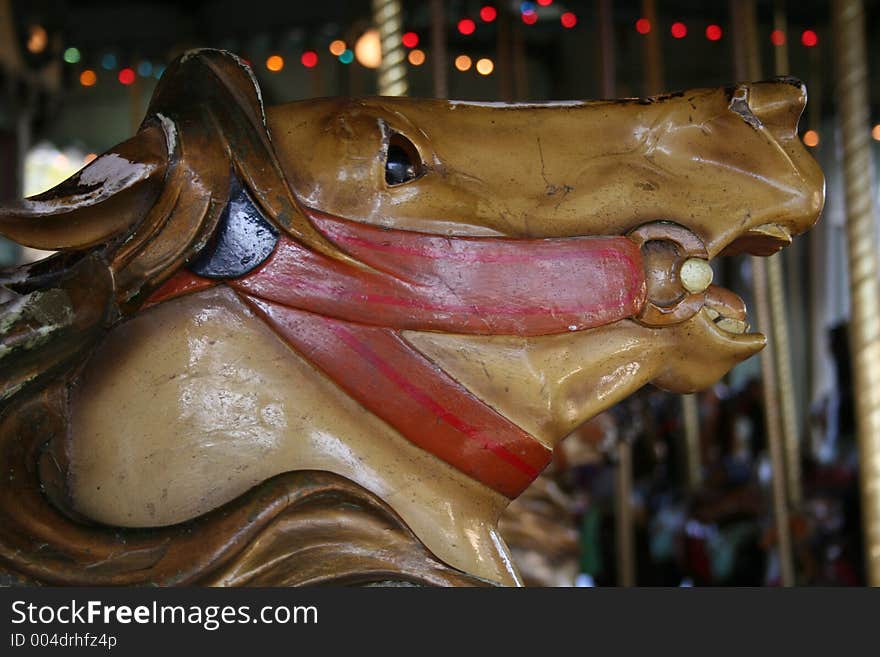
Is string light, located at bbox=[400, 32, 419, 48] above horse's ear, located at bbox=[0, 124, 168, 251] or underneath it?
above

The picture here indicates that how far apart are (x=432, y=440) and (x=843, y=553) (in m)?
3.04

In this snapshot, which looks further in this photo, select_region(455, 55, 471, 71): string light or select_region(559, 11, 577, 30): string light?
select_region(455, 55, 471, 71): string light

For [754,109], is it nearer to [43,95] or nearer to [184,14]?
[43,95]

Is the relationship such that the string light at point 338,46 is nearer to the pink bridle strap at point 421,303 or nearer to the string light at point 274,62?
the string light at point 274,62

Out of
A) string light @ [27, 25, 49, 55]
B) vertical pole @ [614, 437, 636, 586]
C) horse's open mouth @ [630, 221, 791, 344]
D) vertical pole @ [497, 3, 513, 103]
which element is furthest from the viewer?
string light @ [27, 25, 49, 55]

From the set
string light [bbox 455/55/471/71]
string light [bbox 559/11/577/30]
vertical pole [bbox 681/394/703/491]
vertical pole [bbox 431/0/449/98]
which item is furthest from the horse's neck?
string light [bbox 455/55/471/71]

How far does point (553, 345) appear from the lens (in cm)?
85

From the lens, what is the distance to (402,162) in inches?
33.7

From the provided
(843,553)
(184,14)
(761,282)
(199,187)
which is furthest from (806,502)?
(184,14)

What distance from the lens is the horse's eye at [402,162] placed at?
850 millimetres

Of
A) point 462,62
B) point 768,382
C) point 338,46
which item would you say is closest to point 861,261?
point 768,382

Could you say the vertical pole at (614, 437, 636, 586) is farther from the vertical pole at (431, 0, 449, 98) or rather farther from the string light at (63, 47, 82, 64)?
the string light at (63, 47, 82, 64)

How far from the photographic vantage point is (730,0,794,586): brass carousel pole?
8.45ft

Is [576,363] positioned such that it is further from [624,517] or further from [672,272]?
[624,517]
